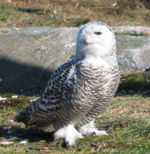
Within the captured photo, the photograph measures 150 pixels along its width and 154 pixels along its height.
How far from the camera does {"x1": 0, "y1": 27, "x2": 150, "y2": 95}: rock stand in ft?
32.9

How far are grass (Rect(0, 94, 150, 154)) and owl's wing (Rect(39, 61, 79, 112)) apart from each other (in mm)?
445

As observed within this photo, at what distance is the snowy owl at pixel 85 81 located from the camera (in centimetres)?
464

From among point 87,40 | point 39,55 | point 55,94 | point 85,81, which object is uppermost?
point 87,40

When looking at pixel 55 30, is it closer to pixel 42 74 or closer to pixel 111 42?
pixel 42 74

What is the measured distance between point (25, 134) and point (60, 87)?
3.68ft

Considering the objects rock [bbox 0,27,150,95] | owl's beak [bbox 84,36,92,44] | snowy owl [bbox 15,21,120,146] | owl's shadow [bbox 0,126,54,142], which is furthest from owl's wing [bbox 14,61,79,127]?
rock [bbox 0,27,150,95]

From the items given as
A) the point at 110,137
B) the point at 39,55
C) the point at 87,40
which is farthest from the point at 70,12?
the point at 87,40

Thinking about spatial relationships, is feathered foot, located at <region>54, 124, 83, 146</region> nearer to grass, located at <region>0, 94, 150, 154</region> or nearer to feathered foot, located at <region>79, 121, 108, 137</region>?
grass, located at <region>0, 94, 150, 154</region>

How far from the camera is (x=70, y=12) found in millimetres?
18641

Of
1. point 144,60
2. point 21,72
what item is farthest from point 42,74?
point 144,60

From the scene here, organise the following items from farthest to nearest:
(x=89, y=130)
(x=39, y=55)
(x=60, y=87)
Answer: (x=39, y=55) → (x=89, y=130) → (x=60, y=87)

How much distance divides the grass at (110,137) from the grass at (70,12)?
9580 mm

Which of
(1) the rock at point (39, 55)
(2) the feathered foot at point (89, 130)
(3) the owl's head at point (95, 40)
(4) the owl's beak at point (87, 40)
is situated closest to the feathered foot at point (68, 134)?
(2) the feathered foot at point (89, 130)

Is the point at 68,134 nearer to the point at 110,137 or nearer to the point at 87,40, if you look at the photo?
the point at 110,137
